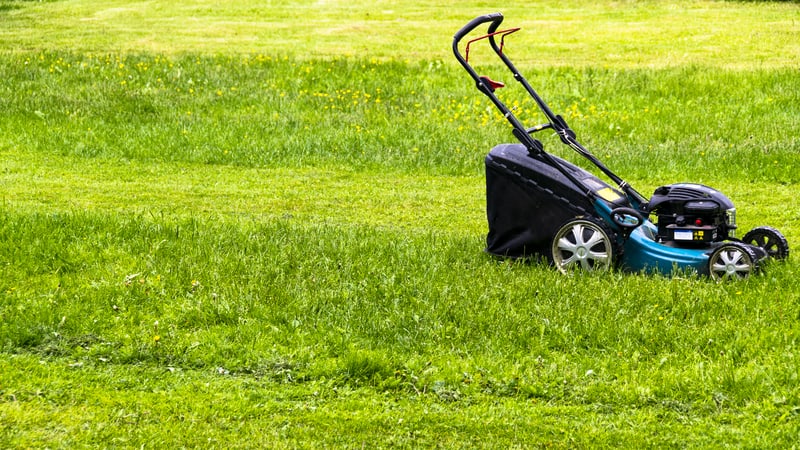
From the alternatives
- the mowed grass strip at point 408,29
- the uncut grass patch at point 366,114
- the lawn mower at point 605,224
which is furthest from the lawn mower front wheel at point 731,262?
the mowed grass strip at point 408,29

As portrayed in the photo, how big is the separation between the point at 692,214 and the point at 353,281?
2.21 meters

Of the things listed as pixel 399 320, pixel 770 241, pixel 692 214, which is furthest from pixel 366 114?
pixel 399 320

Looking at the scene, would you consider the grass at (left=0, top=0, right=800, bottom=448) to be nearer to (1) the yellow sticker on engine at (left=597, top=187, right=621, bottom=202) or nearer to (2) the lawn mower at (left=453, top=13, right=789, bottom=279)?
(2) the lawn mower at (left=453, top=13, right=789, bottom=279)

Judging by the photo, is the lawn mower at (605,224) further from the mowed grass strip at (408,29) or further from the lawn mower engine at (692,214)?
the mowed grass strip at (408,29)

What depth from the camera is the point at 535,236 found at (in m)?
7.23

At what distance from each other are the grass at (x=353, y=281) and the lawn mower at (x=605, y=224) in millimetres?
211

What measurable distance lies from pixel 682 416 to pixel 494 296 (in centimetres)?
174

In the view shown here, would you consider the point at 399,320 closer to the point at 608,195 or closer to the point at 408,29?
the point at 608,195

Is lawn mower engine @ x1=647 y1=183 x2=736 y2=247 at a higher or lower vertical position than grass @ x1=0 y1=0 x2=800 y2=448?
higher

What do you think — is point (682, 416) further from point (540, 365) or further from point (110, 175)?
point (110, 175)

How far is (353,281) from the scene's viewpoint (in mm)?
6816

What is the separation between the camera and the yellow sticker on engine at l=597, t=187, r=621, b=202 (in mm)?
7055

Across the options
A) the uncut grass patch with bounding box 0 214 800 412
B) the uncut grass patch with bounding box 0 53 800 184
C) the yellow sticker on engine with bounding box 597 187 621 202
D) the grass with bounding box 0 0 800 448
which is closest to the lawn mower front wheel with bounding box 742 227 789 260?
the uncut grass patch with bounding box 0 214 800 412

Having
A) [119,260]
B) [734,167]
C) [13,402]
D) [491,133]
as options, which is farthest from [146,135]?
[13,402]
